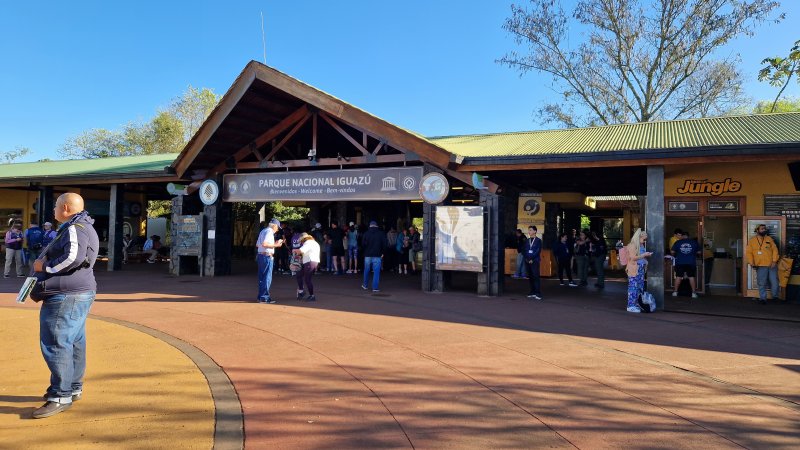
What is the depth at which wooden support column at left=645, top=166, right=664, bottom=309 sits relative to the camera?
9.52 m

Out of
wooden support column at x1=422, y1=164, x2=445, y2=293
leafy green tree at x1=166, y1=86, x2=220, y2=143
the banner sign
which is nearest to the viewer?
wooden support column at x1=422, y1=164, x2=445, y2=293

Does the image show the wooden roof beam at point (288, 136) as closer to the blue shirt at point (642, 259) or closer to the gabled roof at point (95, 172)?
the gabled roof at point (95, 172)

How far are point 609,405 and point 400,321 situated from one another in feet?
13.3

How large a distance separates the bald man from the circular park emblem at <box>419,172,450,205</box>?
786cm

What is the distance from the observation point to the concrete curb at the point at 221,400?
3566 mm

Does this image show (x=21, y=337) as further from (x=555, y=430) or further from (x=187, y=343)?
(x=555, y=430)

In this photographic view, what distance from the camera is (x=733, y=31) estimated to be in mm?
21828

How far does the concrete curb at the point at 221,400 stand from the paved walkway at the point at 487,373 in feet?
0.27

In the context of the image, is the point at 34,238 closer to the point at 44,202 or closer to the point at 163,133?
the point at 44,202

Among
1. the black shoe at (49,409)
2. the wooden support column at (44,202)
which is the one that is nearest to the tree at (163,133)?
the wooden support column at (44,202)

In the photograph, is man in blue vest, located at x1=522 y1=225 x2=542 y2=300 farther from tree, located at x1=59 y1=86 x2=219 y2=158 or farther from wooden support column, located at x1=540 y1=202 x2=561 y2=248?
tree, located at x1=59 y1=86 x2=219 y2=158

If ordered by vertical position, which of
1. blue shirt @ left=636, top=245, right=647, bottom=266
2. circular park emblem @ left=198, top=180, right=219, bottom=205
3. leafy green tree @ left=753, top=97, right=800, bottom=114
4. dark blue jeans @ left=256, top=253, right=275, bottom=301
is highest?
leafy green tree @ left=753, top=97, right=800, bottom=114

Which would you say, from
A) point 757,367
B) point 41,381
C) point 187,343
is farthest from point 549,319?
point 41,381

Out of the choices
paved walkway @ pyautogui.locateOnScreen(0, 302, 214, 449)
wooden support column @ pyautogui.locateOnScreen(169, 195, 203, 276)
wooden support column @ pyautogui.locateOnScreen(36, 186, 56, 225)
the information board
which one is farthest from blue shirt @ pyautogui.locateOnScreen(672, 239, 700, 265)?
wooden support column @ pyautogui.locateOnScreen(36, 186, 56, 225)
